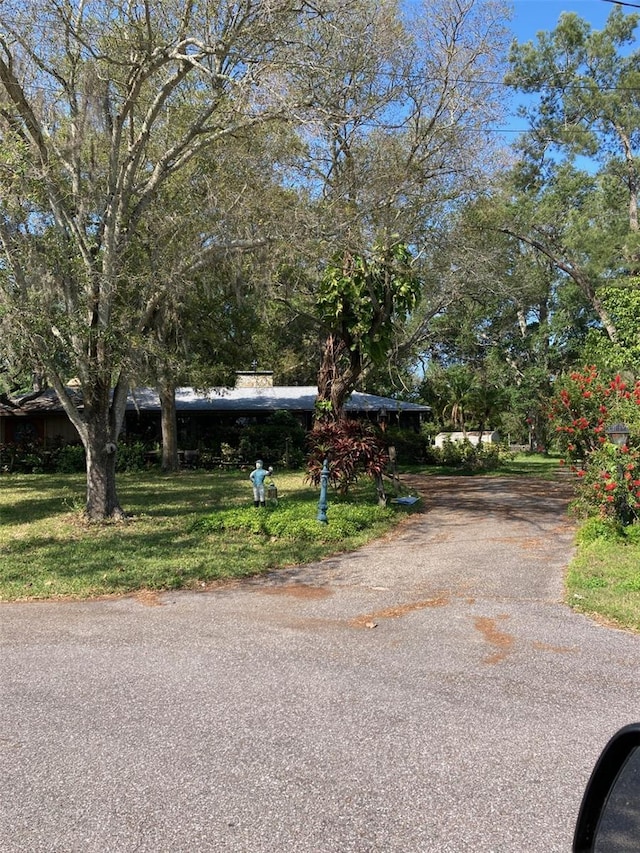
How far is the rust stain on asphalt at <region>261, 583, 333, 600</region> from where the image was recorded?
8.40 m

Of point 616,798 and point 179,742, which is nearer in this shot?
point 616,798

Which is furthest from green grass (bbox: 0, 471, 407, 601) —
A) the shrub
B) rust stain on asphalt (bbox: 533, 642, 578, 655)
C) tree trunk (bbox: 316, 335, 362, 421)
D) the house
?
the house

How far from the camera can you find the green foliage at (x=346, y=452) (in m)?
14.9

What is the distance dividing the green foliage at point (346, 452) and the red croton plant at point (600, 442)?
12.4 feet

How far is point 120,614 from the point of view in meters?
7.60

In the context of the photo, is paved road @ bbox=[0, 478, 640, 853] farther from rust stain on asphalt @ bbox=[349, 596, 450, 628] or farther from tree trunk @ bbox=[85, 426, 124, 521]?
tree trunk @ bbox=[85, 426, 124, 521]

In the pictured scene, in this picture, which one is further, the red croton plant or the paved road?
the red croton plant

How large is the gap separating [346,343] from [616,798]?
1611 cm

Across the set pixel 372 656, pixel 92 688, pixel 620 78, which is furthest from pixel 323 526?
pixel 620 78

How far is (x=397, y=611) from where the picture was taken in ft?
24.9

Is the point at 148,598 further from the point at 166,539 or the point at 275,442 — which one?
the point at 275,442

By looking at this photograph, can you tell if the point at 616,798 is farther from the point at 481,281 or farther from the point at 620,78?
the point at 620,78

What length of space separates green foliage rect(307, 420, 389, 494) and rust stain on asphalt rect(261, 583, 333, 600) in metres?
6.03

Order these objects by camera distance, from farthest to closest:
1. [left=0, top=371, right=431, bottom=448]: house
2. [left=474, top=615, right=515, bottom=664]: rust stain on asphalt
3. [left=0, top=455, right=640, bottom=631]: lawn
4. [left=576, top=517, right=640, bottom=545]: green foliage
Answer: [left=0, top=371, right=431, bottom=448]: house < [left=576, top=517, right=640, bottom=545]: green foliage < [left=0, top=455, right=640, bottom=631]: lawn < [left=474, top=615, right=515, bottom=664]: rust stain on asphalt
